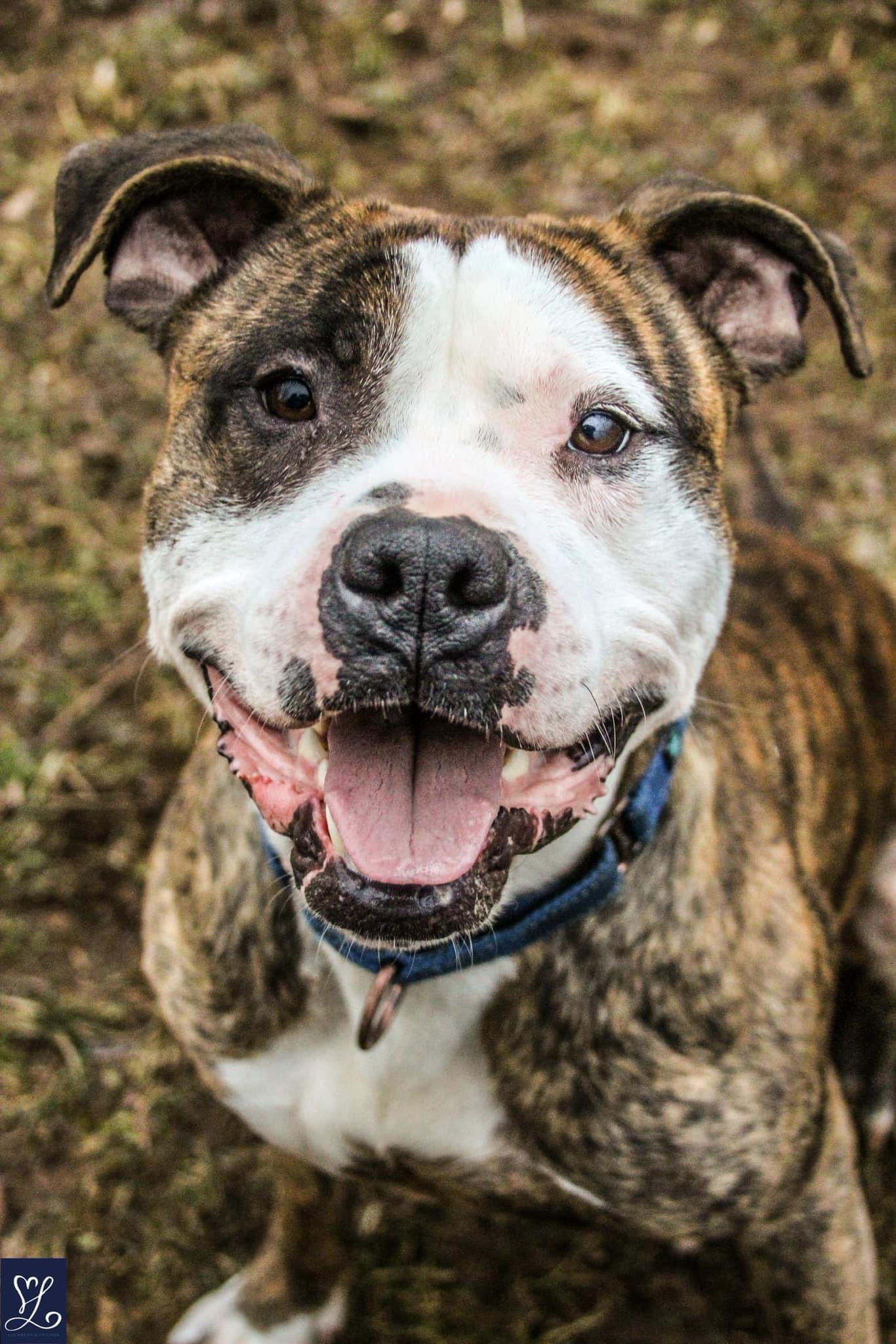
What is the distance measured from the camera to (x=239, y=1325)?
3240 millimetres

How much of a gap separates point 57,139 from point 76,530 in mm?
1642

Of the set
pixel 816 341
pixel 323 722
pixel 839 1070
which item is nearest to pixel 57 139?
pixel 816 341

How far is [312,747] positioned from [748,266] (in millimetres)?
1243

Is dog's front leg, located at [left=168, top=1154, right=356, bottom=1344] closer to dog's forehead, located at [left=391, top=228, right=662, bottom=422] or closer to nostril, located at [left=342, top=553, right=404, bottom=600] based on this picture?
nostril, located at [left=342, top=553, right=404, bottom=600]

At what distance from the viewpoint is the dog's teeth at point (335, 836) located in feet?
6.35

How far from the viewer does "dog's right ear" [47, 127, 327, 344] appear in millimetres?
2219

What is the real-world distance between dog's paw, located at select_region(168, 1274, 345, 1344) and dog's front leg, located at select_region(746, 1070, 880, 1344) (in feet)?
3.82

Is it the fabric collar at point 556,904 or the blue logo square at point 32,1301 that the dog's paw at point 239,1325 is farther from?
the fabric collar at point 556,904

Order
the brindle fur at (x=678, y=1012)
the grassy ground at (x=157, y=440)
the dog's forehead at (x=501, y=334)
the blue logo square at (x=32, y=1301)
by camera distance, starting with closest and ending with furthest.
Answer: the dog's forehead at (x=501, y=334) < the brindle fur at (x=678, y=1012) < the blue logo square at (x=32, y=1301) < the grassy ground at (x=157, y=440)

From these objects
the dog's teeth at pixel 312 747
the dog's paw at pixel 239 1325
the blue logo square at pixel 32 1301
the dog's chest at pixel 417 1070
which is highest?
the dog's teeth at pixel 312 747

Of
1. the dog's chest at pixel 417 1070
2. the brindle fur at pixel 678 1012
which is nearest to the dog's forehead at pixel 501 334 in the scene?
the brindle fur at pixel 678 1012

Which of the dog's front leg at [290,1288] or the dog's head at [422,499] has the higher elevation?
the dog's head at [422,499]

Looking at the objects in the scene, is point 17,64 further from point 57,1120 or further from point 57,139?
point 57,1120

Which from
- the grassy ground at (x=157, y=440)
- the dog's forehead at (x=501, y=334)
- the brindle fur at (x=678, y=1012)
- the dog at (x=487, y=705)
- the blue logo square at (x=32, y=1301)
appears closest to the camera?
the dog at (x=487, y=705)
